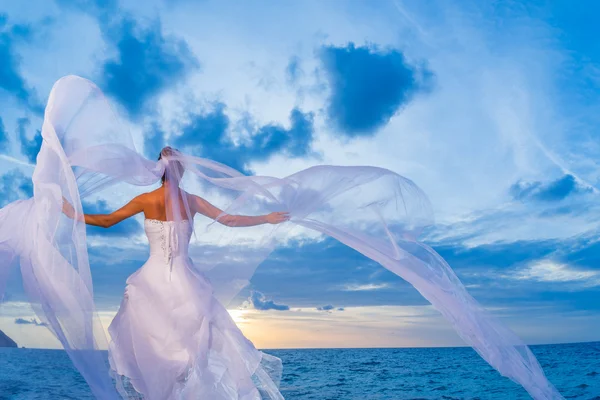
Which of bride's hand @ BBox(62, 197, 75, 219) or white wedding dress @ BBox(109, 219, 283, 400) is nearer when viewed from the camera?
bride's hand @ BBox(62, 197, 75, 219)

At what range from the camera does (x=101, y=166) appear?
207 inches

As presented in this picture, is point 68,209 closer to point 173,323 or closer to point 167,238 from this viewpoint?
point 167,238

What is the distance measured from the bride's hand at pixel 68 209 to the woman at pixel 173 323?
0.61 m

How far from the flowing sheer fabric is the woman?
3.0 inches

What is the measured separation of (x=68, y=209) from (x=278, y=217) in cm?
194

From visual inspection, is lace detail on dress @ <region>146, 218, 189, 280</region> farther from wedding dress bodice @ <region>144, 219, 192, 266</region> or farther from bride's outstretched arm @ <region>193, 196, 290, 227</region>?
bride's outstretched arm @ <region>193, 196, 290, 227</region>

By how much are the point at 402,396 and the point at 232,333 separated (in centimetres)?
1467

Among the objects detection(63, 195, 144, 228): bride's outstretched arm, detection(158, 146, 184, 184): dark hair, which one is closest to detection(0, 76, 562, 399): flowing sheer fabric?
detection(158, 146, 184, 184): dark hair

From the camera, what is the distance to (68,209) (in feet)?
15.6

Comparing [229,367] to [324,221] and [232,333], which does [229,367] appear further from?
[324,221]

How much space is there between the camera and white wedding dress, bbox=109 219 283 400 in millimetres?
5438

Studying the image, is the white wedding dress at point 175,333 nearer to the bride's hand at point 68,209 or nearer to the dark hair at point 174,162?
the dark hair at point 174,162

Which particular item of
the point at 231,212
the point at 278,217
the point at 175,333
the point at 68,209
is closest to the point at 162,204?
the point at 231,212

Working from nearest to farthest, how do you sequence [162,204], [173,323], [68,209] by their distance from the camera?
[68,209] < [173,323] < [162,204]
